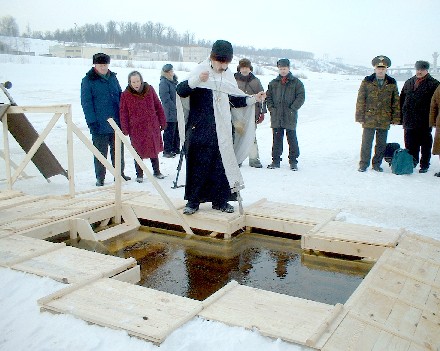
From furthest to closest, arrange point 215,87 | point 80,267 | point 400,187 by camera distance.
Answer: point 400,187
point 215,87
point 80,267

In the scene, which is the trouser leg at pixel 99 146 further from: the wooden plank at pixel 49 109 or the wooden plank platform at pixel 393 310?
the wooden plank platform at pixel 393 310

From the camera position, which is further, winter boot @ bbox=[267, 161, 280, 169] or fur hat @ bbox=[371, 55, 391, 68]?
winter boot @ bbox=[267, 161, 280, 169]

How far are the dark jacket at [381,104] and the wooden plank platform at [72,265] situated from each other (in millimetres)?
5490

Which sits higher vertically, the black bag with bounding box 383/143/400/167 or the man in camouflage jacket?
the man in camouflage jacket

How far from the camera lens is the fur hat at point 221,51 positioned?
460 cm

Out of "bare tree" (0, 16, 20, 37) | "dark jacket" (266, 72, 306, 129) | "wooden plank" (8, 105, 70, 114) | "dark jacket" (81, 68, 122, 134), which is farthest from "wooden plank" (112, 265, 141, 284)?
"bare tree" (0, 16, 20, 37)

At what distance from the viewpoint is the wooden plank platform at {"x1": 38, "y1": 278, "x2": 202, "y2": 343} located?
2746mm

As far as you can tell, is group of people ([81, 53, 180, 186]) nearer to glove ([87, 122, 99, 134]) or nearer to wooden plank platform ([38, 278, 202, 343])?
glove ([87, 122, 99, 134])

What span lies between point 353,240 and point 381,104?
412 centimetres

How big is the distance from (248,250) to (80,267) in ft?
6.12

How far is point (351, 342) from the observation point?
2588 mm

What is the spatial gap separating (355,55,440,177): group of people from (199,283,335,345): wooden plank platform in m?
5.45

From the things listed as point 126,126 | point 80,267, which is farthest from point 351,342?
point 126,126

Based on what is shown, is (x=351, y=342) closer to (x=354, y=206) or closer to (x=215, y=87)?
(x=215, y=87)
